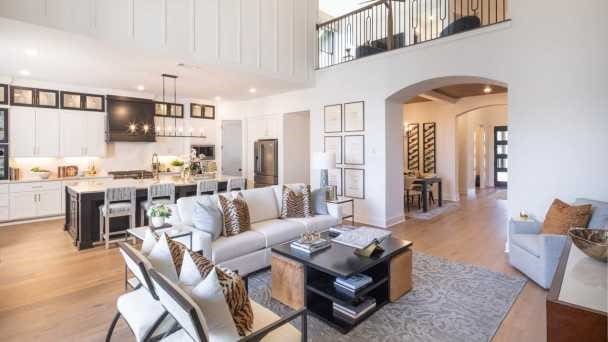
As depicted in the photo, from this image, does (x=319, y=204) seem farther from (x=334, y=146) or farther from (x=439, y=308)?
(x=334, y=146)

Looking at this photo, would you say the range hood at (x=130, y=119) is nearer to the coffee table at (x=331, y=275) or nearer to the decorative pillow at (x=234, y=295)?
the coffee table at (x=331, y=275)

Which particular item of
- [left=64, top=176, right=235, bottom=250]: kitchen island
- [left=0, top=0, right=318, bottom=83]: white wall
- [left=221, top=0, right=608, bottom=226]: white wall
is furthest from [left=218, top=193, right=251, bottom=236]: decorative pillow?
[left=221, top=0, right=608, bottom=226]: white wall

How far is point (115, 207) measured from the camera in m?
4.62

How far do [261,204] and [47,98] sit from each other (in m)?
5.77

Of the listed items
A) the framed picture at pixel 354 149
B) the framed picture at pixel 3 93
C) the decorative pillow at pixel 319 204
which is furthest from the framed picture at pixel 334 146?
the framed picture at pixel 3 93

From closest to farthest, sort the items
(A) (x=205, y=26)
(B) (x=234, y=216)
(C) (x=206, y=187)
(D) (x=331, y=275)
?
1. (D) (x=331, y=275)
2. (B) (x=234, y=216)
3. (A) (x=205, y=26)
4. (C) (x=206, y=187)

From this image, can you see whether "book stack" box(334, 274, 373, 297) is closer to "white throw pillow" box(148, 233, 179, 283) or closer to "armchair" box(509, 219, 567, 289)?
"white throw pillow" box(148, 233, 179, 283)

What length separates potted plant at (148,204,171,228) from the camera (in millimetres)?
3264

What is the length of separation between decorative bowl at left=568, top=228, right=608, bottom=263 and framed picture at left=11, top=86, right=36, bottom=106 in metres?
8.65

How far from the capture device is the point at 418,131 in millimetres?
9234

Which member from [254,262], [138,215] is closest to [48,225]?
[138,215]

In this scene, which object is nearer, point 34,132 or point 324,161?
point 324,161

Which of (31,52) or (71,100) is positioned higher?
(31,52)

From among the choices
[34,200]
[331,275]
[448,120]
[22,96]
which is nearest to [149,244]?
[331,275]
